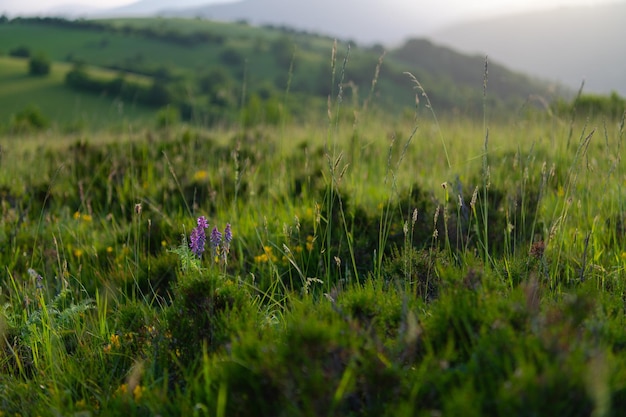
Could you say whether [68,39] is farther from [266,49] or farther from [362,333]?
[362,333]

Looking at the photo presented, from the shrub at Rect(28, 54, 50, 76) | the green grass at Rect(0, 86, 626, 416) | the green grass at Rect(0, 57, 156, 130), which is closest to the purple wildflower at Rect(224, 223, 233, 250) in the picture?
the green grass at Rect(0, 86, 626, 416)

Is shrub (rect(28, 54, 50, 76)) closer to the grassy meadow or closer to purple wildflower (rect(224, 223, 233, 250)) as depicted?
the grassy meadow

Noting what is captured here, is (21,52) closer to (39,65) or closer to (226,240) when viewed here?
(39,65)

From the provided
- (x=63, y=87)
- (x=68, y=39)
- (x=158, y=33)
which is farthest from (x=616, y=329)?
(x=158, y=33)

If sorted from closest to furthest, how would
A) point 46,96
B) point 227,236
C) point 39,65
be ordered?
1. point 227,236
2. point 46,96
3. point 39,65

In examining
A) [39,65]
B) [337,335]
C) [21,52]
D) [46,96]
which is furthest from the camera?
[21,52]

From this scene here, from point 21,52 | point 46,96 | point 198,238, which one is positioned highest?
point 198,238

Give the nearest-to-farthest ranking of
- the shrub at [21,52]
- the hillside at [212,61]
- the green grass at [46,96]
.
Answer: the green grass at [46,96], the shrub at [21,52], the hillside at [212,61]

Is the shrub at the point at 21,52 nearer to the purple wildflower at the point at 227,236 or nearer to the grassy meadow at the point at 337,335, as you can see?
the grassy meadow at the point at 337,335

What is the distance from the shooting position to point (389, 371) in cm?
155

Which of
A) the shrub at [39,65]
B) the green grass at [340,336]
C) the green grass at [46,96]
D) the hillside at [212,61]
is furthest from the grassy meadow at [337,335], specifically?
the shrub at [39,65]

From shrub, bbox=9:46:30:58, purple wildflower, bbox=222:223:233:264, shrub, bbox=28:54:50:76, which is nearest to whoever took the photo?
purple wildflower, bbox=222:223:233:264

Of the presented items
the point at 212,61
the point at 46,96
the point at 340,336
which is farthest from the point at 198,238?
the point at 212,61

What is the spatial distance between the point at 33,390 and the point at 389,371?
4.50 feet
